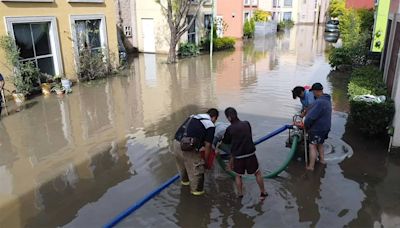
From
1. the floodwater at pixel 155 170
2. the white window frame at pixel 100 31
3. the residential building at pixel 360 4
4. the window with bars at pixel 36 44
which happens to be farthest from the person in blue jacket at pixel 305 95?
the residential building at pixel 360 4

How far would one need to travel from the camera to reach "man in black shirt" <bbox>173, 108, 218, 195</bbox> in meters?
5.68

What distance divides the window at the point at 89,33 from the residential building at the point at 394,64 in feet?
39.4

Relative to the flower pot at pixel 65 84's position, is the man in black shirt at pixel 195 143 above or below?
above

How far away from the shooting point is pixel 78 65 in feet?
51.8

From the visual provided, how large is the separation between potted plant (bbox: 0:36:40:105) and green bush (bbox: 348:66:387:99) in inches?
437

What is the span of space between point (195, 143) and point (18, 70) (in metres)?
9.94

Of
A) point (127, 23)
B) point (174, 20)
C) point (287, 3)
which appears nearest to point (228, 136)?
point (174, 20)

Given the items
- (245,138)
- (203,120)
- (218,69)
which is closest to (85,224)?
(203,120)

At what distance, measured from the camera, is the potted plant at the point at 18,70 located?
12.5 metres

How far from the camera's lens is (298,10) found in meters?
60.7

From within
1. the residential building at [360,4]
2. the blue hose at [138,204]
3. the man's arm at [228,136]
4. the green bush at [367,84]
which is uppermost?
the residential building at [360,4]

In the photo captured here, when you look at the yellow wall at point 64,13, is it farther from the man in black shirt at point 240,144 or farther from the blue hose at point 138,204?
the man in black shirt at point 240,144

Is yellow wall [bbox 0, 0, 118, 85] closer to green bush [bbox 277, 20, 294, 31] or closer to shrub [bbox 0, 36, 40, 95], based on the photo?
shrub [bbox 0, 36, 40, 95]

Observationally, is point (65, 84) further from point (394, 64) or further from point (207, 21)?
point (207, 21)
